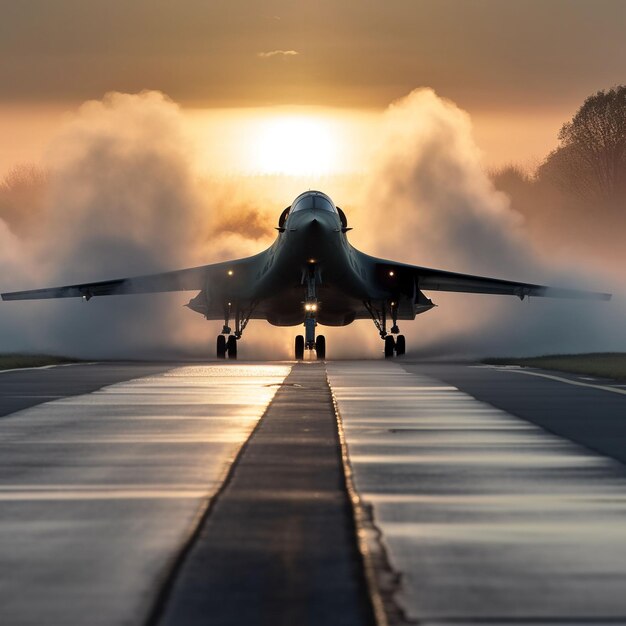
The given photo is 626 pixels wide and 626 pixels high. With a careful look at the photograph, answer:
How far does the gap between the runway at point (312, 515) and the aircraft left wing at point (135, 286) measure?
29.3 meters

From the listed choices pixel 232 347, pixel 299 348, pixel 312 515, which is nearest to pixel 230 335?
pixel 232 347

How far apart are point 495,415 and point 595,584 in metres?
11.1

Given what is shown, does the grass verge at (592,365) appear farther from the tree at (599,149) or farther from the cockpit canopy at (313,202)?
the tree at (599,149)

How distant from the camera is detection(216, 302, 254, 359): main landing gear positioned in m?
46.8

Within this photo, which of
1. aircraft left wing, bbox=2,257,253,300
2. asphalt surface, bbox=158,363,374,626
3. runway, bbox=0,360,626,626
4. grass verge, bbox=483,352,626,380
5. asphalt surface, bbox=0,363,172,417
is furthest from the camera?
aircraft left wing, bbox=2,257,253,300

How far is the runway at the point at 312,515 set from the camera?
6535mm

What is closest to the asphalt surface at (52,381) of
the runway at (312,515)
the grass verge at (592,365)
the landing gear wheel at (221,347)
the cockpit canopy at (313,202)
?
the runway at (312,515)

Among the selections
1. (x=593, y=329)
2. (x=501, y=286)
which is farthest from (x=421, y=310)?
(x=593, y=329)

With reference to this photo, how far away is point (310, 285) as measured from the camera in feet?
137

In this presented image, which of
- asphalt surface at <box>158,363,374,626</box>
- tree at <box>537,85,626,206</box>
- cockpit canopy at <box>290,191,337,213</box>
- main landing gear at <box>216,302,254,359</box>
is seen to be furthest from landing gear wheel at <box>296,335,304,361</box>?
tree at <box>537,85,626,206</box>

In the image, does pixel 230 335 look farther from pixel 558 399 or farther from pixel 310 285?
pixel 558 399

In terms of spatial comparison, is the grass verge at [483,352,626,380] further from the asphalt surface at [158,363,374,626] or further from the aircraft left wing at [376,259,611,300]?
the asphalt surface at [158,363,374,626]

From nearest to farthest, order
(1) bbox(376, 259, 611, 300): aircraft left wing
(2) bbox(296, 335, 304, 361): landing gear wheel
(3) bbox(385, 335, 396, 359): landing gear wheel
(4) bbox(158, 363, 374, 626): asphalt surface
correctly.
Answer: (4) bbox(158, 363, 374, 626): asphalt surface
(2) bbox(296, 335, 304, 361): landing gear wheel
(3) bbox(385, 335, 396, 359): landing gear wheel
(1) bbox(376, 259, 611, 300): aircraft left wing

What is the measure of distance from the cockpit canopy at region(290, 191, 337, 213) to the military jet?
0.09ft
